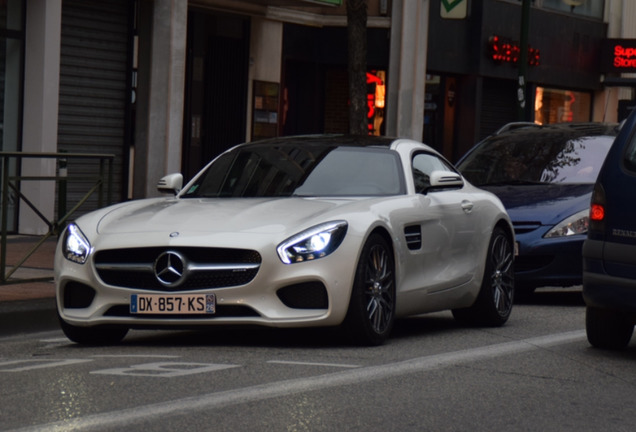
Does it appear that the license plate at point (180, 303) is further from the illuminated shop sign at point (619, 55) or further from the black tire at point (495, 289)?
the illuminated shop sign at point (619, 55)

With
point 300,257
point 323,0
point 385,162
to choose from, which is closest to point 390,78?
point 323,0

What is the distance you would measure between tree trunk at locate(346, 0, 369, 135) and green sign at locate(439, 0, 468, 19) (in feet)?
30.7

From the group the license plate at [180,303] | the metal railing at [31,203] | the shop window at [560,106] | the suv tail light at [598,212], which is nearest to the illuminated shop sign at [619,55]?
the shop window at [560,106]

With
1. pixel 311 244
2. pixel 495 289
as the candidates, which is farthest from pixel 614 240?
pixel 495 289

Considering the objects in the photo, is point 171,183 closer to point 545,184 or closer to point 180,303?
point 180,303

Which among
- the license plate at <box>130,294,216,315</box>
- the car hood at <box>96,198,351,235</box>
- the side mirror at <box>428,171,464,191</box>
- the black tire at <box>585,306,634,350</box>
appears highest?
the side mirror at <box>428,171,464,191</box>

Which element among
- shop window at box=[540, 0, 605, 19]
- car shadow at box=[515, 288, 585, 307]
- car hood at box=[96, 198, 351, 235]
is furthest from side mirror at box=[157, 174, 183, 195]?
shop window at box=[540, 0, 605, 19]

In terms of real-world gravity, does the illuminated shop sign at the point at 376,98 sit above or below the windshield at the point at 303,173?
above

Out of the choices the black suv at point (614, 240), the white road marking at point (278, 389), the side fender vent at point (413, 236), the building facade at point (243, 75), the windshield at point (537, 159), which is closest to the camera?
the white road marking at point (278, 389)

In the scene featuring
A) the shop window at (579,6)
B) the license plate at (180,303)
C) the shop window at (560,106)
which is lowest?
the license plate at (180,303)

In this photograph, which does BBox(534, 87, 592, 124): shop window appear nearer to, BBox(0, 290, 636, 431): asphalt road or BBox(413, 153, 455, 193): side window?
BBox(413, 153, 455, 193): side window

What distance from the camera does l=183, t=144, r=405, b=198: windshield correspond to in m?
9.49

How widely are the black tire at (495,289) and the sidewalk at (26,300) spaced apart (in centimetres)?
305

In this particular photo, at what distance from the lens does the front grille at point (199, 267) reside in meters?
8.27
